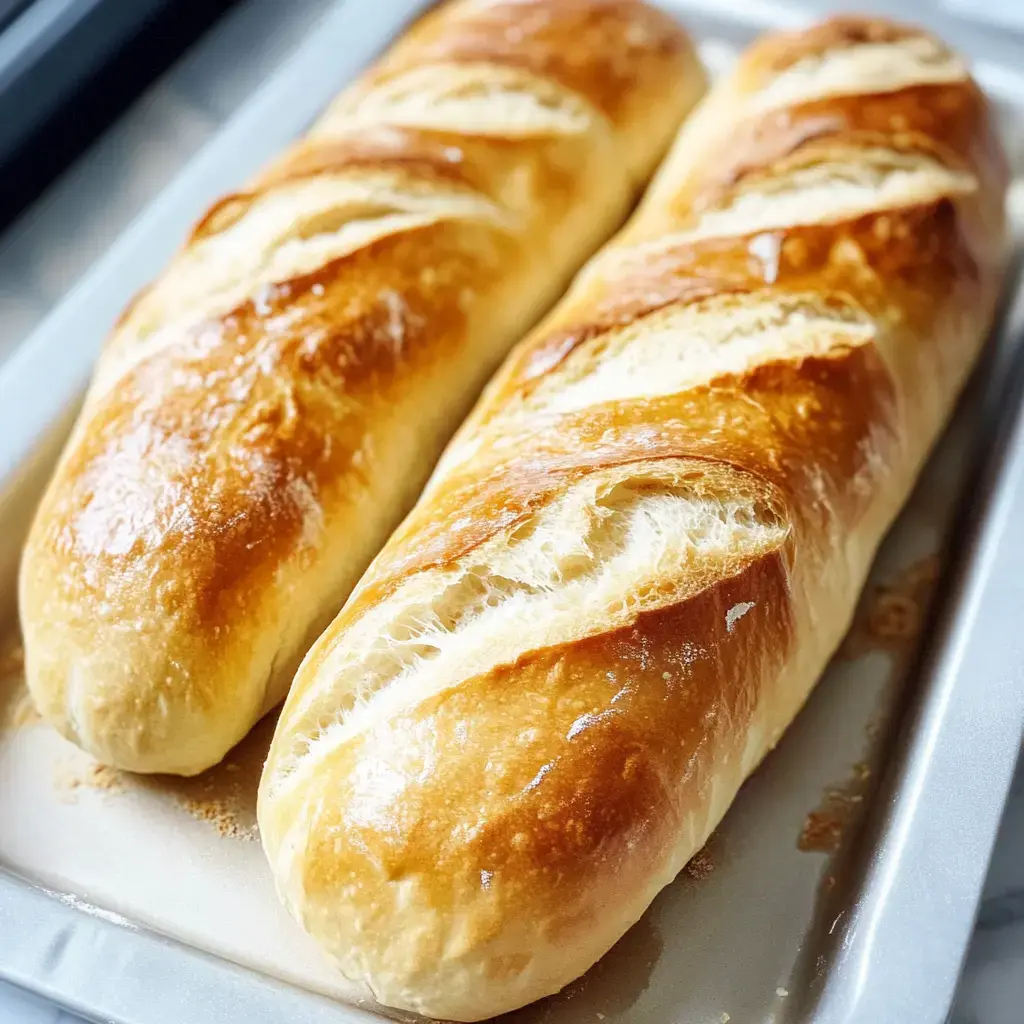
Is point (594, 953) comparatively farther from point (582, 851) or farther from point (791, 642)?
point (791, 642)

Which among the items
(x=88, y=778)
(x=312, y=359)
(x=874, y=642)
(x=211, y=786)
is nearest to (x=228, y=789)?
(x=211, y=786)

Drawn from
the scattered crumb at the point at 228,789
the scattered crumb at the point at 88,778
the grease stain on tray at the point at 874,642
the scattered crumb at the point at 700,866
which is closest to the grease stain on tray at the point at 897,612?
the grease stain on tray at the point at 874,642

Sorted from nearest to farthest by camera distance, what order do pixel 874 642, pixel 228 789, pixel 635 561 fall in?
pixel 635 561 < pixel 228 789 < pixel 874 642

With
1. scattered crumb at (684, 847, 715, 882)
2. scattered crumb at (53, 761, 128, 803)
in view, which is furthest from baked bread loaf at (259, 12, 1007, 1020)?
scattered crumb at (53, 761, 128, 803)

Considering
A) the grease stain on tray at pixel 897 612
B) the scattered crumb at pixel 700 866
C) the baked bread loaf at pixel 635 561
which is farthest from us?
the grease stain on tray at pixel 897 612

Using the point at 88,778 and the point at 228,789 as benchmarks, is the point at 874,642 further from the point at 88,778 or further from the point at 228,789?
the point at 88,778

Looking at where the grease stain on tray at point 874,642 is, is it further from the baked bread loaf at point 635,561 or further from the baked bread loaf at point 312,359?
the baked bread loaf at point 312,359

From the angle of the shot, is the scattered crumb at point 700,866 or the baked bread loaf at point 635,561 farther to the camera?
the scattered crumb at point 700,866

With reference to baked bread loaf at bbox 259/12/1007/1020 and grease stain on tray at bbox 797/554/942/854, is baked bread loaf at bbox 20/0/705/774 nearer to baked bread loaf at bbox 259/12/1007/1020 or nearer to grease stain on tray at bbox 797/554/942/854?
baked bread loaf at bbox 259/12/1007/1020
